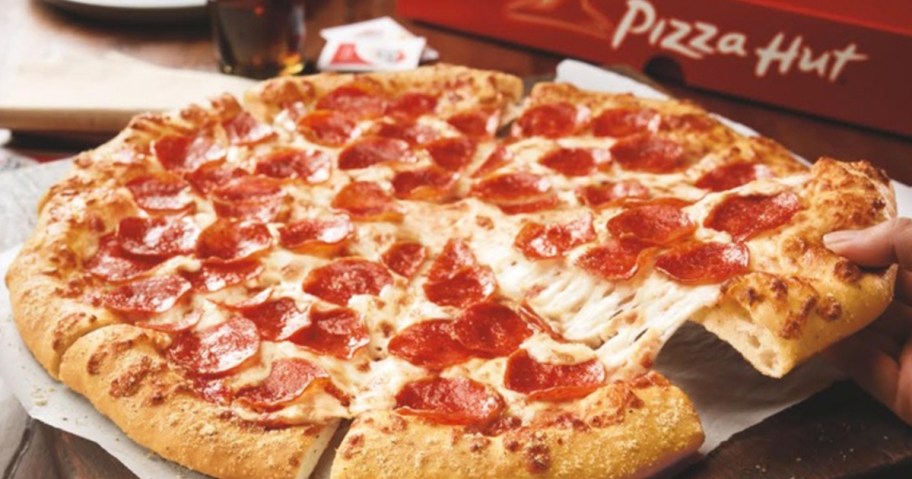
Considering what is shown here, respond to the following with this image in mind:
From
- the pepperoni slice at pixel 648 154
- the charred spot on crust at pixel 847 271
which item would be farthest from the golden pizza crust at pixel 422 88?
the charred spot on crust at pixel 847 271

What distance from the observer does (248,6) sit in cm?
396

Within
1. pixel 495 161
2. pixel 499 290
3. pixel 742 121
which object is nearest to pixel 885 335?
pixel 499 290

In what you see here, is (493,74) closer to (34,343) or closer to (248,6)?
(248,6)

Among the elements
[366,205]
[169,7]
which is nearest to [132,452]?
[366,205]

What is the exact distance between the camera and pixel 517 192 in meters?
3.15

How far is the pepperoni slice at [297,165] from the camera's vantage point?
129 inches

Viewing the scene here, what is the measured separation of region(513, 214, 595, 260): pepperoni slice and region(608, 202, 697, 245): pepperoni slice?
83 mm

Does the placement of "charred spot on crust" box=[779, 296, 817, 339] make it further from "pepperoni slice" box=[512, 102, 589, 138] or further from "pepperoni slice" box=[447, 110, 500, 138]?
"pepperoni slice" box=[447, 110, 500, 138]

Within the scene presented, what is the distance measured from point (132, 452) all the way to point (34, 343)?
1.54 ft

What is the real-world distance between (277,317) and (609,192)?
3.59ft

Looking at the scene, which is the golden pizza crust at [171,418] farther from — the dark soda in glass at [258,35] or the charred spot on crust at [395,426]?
the dark soda in glass at [258,35]

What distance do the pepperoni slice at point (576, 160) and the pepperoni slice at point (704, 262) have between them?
598 millimetres

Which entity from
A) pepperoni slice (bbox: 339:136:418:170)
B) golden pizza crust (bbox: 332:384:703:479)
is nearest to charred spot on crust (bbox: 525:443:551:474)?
golden pizza crust (bbox: 332:384:703:479)

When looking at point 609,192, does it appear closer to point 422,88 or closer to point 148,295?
point 422,88
